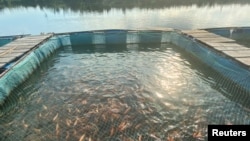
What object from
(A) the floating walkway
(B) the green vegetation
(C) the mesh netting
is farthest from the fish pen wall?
(B) the green vegetation

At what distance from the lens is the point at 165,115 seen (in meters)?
9.27

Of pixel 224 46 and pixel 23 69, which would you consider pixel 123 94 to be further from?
pixel 224 46

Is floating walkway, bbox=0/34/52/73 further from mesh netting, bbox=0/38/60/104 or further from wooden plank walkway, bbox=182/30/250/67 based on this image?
wooden plank walkway, bbox=182/30/250/67

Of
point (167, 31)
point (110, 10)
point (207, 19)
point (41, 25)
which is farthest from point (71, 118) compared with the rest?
point (110, 10)

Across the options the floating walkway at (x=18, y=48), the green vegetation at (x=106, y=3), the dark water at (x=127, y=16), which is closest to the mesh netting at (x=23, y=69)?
the floating walkway at (x=18, y=48)

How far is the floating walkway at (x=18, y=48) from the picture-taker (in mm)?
12971

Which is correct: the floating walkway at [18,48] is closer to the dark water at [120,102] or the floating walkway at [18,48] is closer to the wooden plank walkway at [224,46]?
the dark water at [120,102]

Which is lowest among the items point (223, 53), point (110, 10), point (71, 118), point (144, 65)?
point (71, 118)

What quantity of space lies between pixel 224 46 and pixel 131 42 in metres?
8.12

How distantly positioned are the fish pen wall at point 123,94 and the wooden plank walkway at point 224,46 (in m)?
0.42

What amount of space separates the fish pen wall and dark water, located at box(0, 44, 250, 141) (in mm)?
41

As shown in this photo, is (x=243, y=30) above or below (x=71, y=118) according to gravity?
above

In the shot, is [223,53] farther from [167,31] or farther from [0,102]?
[0,102]

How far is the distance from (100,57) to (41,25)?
2000 centimetres
